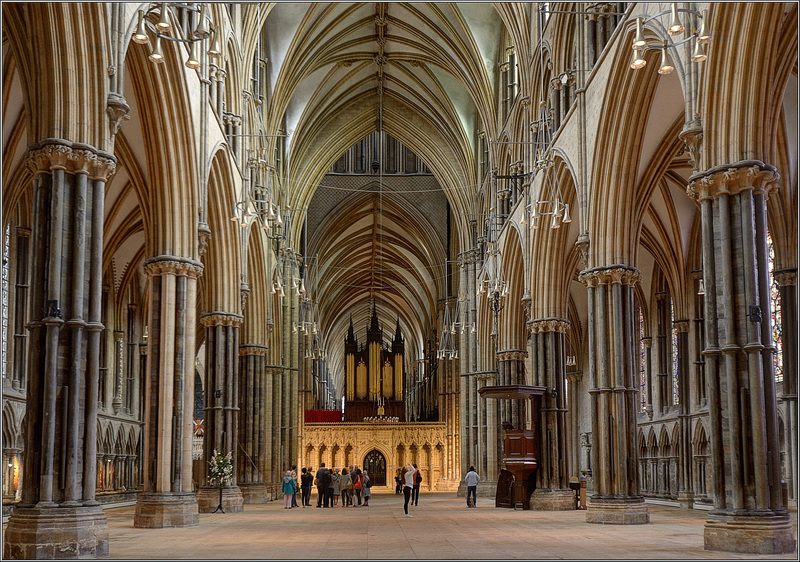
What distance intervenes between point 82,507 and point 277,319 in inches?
1123

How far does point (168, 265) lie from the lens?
20500 millimetres

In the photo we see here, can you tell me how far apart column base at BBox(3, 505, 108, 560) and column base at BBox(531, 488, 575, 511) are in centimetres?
1688

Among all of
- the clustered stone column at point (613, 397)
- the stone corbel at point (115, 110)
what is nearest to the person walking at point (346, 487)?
the clustered stone column at point (613, 397)

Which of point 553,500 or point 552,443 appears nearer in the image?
point 553,500

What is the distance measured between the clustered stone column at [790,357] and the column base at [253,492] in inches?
740

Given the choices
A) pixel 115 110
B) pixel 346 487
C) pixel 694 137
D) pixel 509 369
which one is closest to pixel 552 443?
pixel 509 369

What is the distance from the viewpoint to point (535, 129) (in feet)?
94.0

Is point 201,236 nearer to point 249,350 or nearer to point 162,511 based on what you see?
point 162,511

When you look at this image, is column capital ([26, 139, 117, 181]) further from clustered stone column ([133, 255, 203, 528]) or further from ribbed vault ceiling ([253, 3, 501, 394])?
ribbed vault ceiling ([253, 3, 501, 394])

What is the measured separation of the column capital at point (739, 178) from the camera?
14.3 meters

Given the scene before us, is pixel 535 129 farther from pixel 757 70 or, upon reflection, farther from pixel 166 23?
pixel 166 23

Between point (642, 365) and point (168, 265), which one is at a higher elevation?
point (168, 265)

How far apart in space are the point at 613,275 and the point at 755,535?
28.8 feet

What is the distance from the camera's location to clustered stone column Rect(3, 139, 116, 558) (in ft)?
41.3
